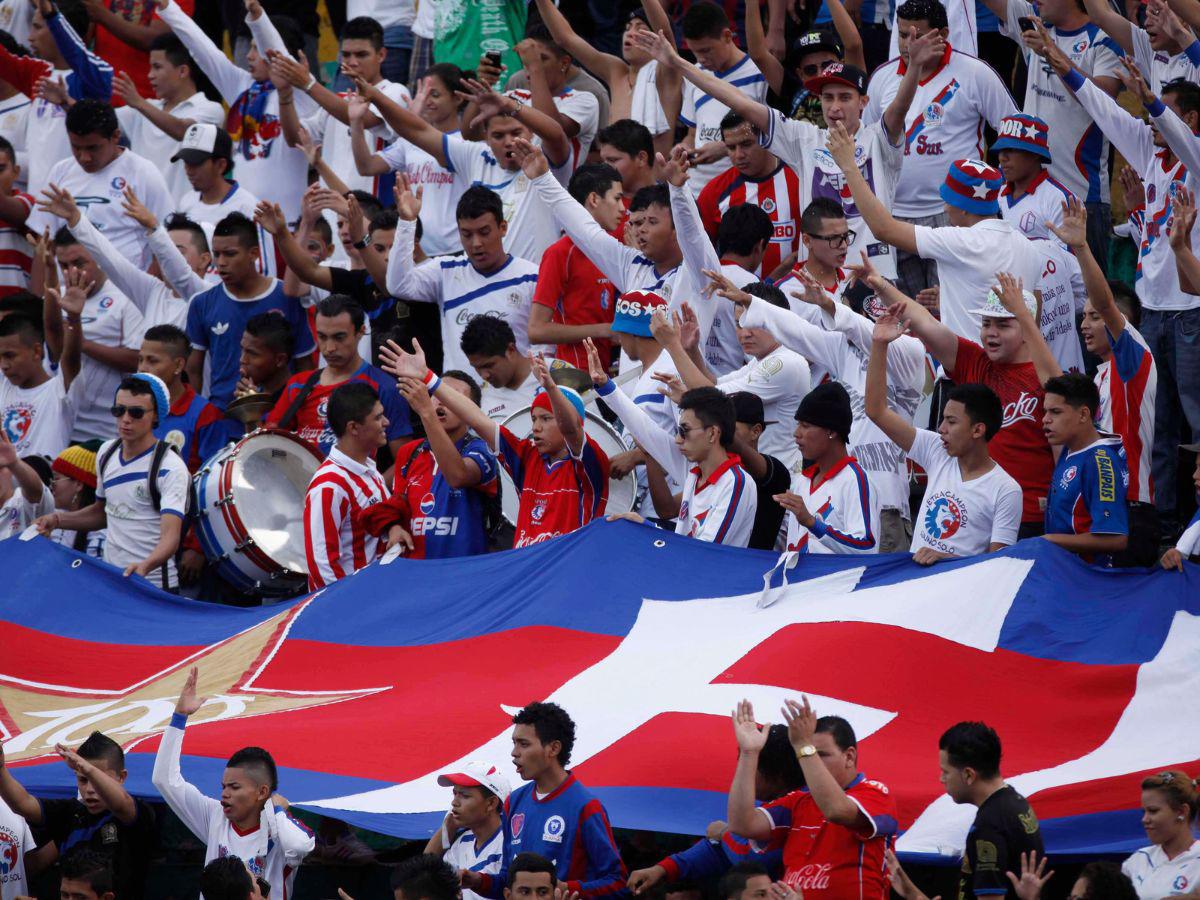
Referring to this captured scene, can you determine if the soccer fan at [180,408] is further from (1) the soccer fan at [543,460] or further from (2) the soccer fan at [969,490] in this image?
(2) the soccer fan at [969,490]

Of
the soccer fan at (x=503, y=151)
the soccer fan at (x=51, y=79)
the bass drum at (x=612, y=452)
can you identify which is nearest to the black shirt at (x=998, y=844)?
the bass drum at (x=612, y=452)

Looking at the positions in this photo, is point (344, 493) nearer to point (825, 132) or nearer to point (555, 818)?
point (555, 818)

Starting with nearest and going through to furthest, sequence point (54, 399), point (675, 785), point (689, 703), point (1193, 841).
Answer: point (1193, 841), point (675, 785), point (689, 703), point (54, 399)

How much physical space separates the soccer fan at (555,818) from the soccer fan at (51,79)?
31.2ft

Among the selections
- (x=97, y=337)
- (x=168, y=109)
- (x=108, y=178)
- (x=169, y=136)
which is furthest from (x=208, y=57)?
(x=97, y=337)

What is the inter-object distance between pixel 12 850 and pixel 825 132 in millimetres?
6405

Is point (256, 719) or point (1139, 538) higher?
Answer: point (1139, 538)

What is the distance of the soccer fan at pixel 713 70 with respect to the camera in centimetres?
1276

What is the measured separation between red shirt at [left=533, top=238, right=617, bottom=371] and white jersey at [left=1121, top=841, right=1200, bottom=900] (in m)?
5.75

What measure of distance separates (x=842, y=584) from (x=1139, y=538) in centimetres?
134

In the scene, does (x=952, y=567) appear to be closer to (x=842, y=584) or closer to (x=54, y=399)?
(x=842, y=584)

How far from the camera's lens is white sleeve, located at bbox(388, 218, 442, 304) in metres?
11.7

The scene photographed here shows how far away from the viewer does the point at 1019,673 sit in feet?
25.2

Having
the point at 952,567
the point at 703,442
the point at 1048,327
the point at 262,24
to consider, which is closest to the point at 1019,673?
the point at 952,567
